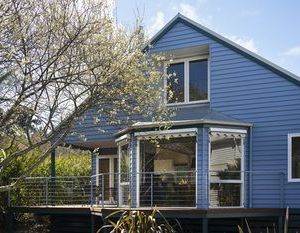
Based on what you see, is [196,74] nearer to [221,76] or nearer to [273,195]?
[221,76]

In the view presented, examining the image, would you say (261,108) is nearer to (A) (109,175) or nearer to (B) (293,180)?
(B) (293,180)

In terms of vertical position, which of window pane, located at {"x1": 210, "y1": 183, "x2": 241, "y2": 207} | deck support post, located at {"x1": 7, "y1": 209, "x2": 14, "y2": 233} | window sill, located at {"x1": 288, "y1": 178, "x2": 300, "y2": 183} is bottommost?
deck support post, located at {"x1": 7, "y1": 209, "x2": 14, "y2": 233}

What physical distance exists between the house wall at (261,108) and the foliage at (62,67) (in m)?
4.51

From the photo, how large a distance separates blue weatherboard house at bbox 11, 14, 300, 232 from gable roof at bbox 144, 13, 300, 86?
0.03m

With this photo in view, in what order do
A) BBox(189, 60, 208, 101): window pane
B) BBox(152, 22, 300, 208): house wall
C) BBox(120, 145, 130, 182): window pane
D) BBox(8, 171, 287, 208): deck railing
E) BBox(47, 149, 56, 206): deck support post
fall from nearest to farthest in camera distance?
BBox(8, 171, 287, 208): deck railing
BBox(152, 22, 300, 208): house wall
BBox(120, 145, 130, 182): window pane
BBox(189, 60, 208, 101): window pane
BBox(47, 149, 56, 206): deck support post

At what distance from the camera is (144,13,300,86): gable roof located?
54.3ft

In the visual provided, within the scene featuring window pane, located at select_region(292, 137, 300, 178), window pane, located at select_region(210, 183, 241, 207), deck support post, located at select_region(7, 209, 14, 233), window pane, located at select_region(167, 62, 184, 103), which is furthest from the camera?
deck support post, located at select_region(7, 209, 14, 233)

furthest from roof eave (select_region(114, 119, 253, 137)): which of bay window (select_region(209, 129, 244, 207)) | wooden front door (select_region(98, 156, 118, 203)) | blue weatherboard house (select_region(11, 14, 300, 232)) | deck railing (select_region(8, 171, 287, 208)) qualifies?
wooden front door (select_region(98, 156, 118, 203))

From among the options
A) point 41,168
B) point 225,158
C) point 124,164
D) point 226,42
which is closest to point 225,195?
point 225,158

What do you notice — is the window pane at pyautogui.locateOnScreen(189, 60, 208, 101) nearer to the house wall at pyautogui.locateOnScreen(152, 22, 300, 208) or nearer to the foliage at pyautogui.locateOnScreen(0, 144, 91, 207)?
the house wall at pyautogui.locateOnScreen(152, 22, 300, 208)

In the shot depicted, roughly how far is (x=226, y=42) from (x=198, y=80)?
1.57 meters

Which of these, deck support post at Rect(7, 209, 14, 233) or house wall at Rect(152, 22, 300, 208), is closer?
house wall at Rect(152, 22, 300, 208)

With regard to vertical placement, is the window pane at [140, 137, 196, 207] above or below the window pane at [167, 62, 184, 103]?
below

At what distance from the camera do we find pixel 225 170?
16.5 m
